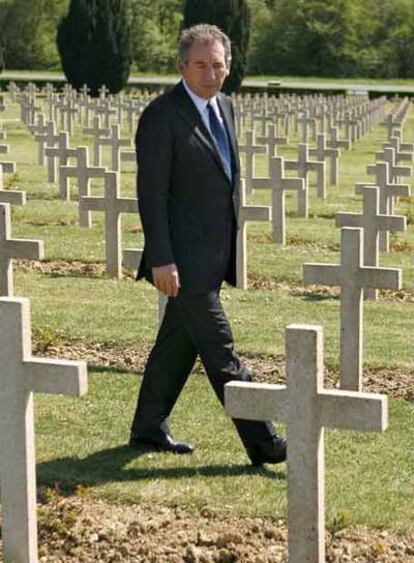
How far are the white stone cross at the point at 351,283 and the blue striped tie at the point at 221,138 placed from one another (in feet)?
4.10

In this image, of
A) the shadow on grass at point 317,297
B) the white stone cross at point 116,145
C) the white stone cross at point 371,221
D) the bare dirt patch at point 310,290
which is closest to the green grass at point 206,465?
the white stone cross at point 371,221

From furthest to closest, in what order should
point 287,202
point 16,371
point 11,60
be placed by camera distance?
point 11,60, point 287,202, point 16,371

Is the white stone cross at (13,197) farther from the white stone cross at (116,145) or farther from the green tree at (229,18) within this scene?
the green tree at (229,18)

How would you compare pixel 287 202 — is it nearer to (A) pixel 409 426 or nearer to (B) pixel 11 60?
(A) pixel 409 426

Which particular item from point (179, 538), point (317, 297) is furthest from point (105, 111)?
point (179, 538)

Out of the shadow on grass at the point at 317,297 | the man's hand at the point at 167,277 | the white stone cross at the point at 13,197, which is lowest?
the shadow on grass at the point at 317,297

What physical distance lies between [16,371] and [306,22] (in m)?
73.7

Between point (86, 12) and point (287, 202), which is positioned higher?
point (86, 12)

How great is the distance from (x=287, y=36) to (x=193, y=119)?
71418mm

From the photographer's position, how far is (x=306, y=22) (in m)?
76.1

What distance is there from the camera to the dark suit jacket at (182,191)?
512 cm

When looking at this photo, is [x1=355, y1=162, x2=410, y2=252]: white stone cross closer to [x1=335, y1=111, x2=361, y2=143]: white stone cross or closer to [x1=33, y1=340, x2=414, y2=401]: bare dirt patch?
[x1=33, y1=340, x2=414, y2=401]: bare dirt patch

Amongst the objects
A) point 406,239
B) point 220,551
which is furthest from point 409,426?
point 406,239

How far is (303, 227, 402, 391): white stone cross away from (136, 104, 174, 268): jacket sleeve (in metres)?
1.50
